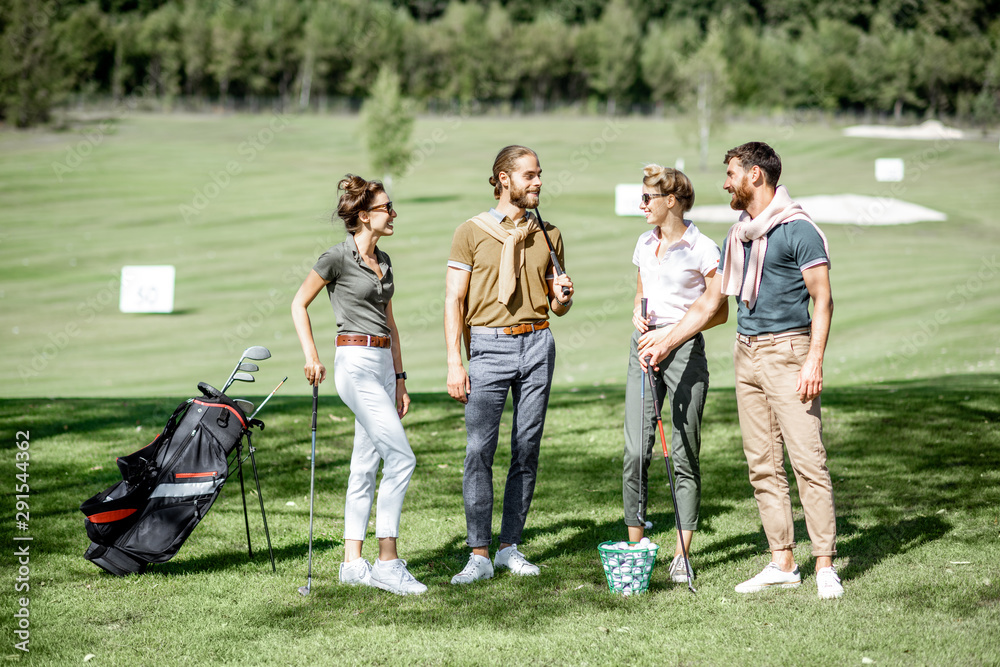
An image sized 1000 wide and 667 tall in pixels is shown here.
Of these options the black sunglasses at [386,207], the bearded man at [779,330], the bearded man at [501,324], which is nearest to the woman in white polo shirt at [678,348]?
the bearded man at [779,330]

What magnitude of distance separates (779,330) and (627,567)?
147 centimetres

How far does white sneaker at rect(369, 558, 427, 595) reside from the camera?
203 inches

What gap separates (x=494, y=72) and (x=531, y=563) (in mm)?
89179

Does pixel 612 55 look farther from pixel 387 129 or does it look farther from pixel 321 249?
pixel 321 249

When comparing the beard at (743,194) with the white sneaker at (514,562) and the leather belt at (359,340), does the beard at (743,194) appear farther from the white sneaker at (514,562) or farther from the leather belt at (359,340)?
the white sneaker at (514,562)

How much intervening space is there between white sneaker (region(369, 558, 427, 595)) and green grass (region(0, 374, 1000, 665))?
7 cm

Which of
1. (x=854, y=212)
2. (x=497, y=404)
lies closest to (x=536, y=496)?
(x=497, y=404)

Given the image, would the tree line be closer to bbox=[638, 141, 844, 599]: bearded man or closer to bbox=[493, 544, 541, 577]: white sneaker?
bbox=[493, 544, 541, 577]: white sneaker

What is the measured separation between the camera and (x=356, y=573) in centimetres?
532

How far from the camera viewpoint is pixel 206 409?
18.1ft

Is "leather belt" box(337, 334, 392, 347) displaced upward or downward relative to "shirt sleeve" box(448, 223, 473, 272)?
Result: downward

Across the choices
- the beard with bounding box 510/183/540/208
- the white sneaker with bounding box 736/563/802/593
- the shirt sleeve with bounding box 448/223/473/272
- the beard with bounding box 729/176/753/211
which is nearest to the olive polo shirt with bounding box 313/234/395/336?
the shirt sleeve with bounding box 448/223/473/272
